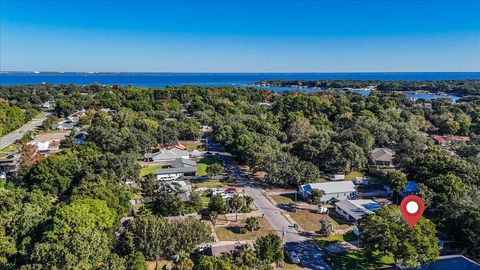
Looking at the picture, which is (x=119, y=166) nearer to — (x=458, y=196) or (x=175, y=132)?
(x=175, y=132)

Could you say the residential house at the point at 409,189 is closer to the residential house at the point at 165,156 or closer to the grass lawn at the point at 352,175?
the grass lawn at the point at 352,175

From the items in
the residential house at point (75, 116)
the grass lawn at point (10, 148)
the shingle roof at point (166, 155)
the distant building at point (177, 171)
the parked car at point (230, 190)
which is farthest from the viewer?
the residential house at point (75, 116)

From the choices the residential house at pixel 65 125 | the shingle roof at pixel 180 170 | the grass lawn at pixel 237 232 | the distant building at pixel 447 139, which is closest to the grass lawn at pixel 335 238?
the grass lawn at pixel 237 232

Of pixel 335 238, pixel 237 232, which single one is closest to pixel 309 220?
pixel 335 238

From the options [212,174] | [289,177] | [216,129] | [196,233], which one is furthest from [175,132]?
[196,233]

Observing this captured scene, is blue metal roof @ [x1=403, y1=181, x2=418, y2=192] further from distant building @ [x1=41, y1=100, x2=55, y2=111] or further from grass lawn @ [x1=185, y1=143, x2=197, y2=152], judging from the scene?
distant building @ [x1=41, y1=100, x2=55, y2=111]

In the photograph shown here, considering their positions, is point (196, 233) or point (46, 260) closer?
point (46, 260)
